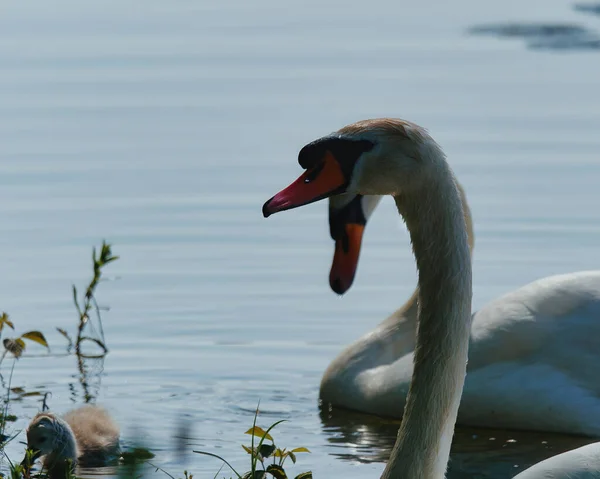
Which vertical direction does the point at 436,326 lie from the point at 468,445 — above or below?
above

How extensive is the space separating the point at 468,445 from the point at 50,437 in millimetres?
1981

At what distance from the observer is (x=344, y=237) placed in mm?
7266

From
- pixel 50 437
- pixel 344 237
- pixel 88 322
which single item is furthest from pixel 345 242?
pixel 88 322

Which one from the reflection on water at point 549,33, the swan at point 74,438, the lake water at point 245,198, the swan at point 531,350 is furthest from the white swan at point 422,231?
the reflection on water at point 549,33

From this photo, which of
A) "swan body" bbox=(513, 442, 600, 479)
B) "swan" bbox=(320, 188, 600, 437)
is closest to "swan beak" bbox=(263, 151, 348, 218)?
"swan body" bbox=(513, 442, 600, 479)

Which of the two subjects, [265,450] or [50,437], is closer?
[265,450]

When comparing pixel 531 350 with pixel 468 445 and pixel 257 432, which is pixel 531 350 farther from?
pixel 257 432

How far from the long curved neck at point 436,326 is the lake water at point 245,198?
0.69 m

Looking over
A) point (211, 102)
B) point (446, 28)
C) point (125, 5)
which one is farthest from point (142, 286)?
point (125, 5)

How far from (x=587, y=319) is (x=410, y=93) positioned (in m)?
8.85

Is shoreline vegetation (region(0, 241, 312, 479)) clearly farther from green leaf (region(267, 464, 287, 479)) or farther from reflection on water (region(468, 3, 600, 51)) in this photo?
reflection on water (region(468, 3, 600, 51))

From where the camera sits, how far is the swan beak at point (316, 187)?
4254mm

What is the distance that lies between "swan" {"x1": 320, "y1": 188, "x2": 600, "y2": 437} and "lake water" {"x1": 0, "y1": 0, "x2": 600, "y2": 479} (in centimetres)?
13

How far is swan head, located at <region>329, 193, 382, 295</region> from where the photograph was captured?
23.8ft
